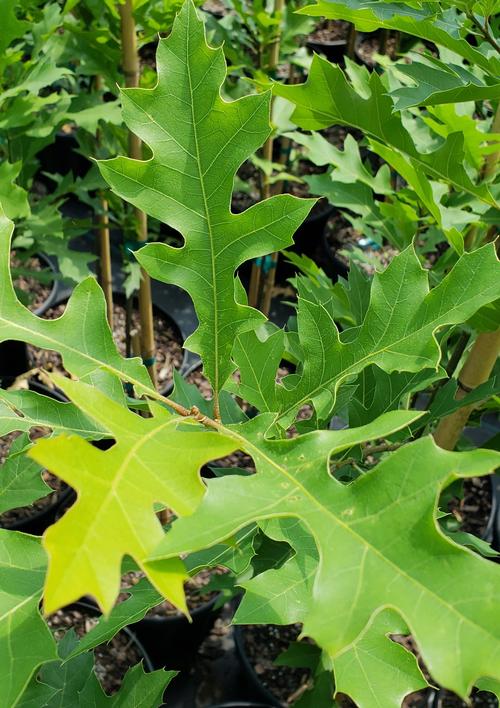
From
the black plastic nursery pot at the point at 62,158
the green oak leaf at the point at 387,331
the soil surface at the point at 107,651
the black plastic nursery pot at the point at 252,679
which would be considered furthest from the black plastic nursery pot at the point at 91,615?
the black plastic nursery pot at the point at 62,158

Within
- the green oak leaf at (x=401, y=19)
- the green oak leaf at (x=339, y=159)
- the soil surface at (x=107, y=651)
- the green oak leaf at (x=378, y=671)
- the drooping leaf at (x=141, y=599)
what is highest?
the green oak leaf at (x=401, y=19)

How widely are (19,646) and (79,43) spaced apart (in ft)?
4.18

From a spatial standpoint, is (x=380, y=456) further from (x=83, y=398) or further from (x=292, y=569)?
(x=83, y=398)

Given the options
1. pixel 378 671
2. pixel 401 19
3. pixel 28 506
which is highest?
pixel 401 19

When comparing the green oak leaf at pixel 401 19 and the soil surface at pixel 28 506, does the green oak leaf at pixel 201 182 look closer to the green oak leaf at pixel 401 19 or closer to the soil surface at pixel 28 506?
the green oak leaf at pixel 401 19

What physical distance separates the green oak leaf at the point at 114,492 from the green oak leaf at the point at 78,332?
18cm

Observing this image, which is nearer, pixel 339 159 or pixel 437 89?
pixel 437 89

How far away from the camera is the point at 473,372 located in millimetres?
1037

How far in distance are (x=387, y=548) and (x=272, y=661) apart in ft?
4.07

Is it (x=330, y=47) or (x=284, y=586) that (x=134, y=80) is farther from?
(x=330, y=47)

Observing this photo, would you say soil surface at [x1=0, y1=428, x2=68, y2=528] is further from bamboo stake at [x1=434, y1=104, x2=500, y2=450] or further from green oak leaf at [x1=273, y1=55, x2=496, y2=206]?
green oak leaf at [x1=273, y1=55, x2=496, y2=206]

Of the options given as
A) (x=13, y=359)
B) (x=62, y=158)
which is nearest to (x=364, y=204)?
(x=13, y=359)

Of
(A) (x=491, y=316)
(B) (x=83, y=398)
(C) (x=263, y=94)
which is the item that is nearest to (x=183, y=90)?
(C) (x=263, y=94)

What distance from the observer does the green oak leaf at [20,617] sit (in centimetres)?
62
